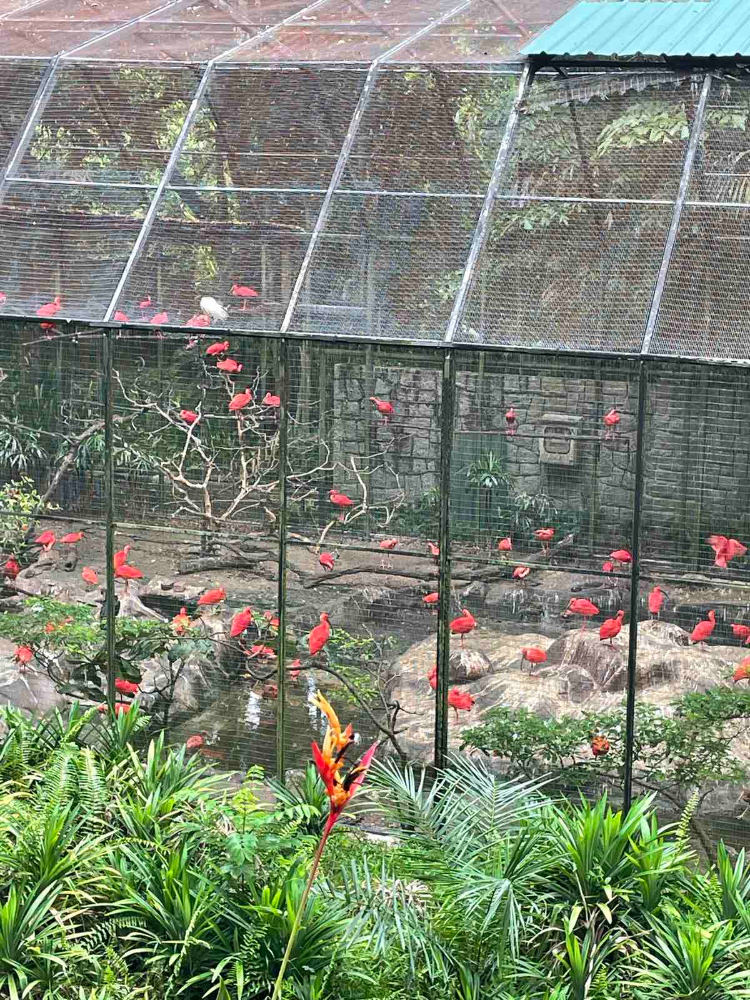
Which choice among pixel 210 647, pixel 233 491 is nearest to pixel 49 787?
pixel 210 647

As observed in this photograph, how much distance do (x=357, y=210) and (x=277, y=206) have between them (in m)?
0.51

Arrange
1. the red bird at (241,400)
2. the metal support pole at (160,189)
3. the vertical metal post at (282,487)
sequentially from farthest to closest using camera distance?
the metal support pole at (160,189), the red bird at (241,400), the vertical metal post at (282,487)

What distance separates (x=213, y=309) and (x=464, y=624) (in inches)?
90.1

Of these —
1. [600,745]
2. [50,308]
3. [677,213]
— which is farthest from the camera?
[50,308]

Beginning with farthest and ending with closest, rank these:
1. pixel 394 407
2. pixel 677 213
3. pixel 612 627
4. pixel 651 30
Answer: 1. pixel 651 30
2. pixel 394 407
3. pixel 677 213
4. pixel 612 627

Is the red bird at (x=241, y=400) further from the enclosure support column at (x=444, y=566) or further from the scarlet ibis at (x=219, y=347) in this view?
the enclosure support column at (x=444, y=566)

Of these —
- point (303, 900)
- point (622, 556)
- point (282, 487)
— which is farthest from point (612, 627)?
point (303, 900)

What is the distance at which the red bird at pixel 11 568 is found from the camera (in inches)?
310

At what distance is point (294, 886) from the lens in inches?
213

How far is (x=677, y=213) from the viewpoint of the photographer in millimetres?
6844

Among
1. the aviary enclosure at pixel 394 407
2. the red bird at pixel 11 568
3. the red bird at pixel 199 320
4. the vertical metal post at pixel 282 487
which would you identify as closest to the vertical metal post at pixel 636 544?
the aviary enclosure at pixel 394 407

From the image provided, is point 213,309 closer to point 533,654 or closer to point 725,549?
point 533,654

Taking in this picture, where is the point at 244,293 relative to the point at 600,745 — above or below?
above

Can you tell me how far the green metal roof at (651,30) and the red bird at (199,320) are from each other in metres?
2.48
